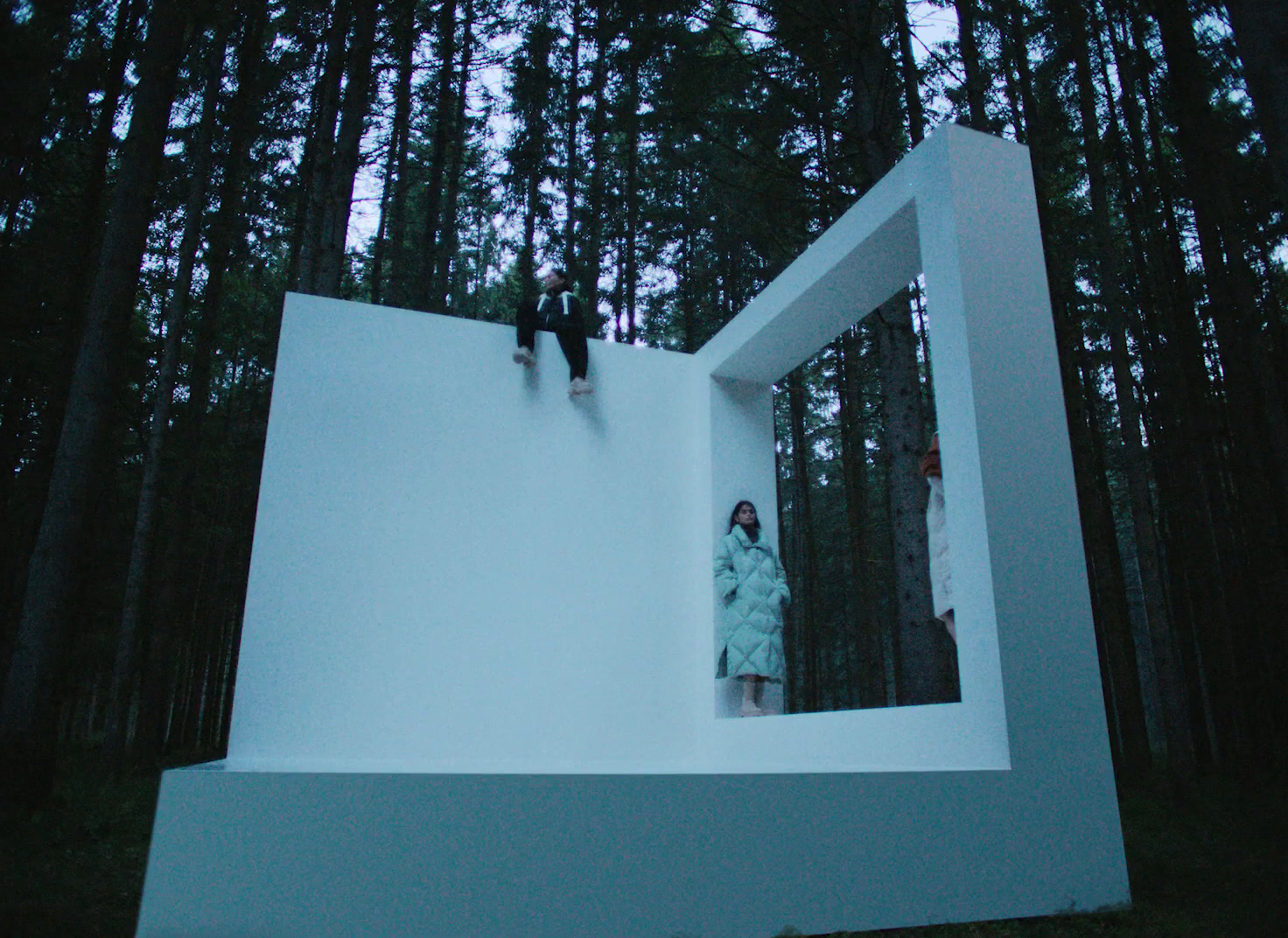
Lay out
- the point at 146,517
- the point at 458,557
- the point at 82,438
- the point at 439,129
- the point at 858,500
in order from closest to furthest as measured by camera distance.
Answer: the point at 458,557
the point at 82,438
the point at 146,517
the point at 439,129
the point at 858,500

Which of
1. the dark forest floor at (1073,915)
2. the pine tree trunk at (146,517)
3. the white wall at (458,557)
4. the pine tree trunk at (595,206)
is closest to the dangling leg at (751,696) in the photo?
the white wall at (458,557)

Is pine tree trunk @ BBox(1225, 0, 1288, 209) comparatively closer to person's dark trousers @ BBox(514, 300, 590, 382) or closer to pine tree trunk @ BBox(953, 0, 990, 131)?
person's dark trousers @ BBox(514, 300, 590, 382)

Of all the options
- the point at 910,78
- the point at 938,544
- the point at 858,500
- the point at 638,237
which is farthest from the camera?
the point at 858,500

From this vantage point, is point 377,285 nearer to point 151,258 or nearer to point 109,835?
point 151,258

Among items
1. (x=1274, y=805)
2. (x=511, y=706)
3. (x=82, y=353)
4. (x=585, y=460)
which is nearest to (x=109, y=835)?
(x=511, y=706)

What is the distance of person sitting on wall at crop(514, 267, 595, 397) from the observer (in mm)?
6426

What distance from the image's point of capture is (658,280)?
15.8m


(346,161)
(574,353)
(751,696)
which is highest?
(346,161)

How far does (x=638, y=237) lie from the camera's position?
14461mm

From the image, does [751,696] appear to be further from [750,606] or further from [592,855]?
[592,855]

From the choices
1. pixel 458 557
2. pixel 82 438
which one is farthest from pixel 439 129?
pixel 458 557

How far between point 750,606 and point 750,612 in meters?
0.05

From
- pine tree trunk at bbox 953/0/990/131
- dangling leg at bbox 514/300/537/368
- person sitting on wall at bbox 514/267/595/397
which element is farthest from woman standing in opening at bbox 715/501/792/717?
pine tree trunk at bbox 953/0/990/131

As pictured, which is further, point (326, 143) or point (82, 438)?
point (326, 143)
